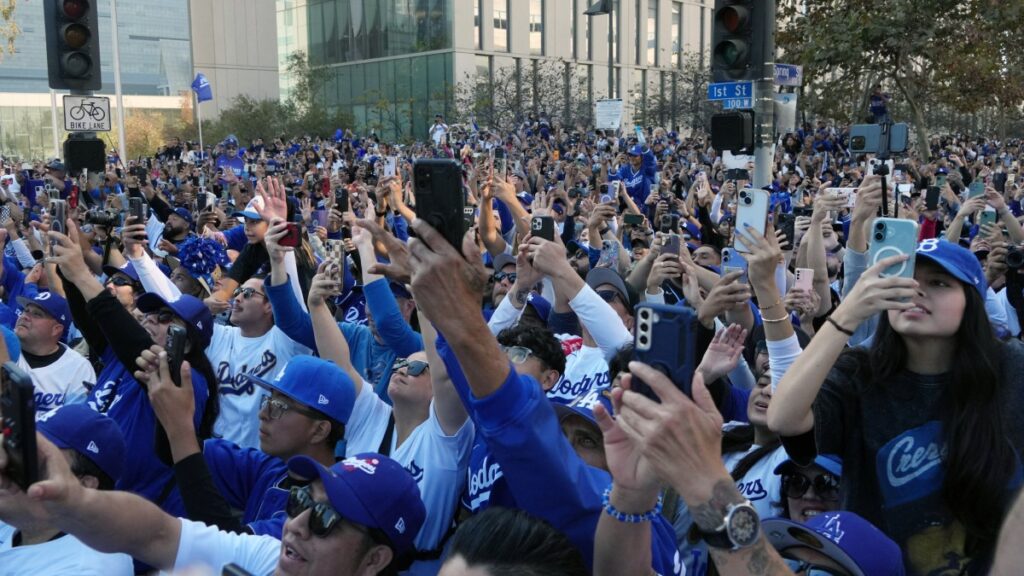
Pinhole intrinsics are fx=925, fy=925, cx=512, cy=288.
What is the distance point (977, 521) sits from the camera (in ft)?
9.09

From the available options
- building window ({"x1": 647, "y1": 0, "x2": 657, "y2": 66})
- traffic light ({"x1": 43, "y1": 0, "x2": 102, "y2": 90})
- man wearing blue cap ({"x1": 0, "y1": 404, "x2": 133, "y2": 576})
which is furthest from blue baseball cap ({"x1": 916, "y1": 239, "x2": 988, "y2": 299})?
building window ({"x1": 647, "y1": 0, "x2": 657, "y2": 66})

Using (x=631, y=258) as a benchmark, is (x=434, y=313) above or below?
above

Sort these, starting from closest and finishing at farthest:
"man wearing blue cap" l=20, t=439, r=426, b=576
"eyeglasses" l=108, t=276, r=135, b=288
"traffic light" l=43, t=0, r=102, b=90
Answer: "man wearing blue cap" l=20, t=439, r=426, b=576 < "eyeglasses" l=108, t=276, r=135, b=288 < "traffic light" l=43, t=0, r=102, b=90

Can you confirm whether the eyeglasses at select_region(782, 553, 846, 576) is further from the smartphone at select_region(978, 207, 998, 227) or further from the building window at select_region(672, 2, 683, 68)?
the building window at select_region(672, 2, 683, 68)

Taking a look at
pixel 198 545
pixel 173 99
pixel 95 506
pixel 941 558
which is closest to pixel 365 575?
pixel 198 545

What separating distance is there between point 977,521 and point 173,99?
61560mm

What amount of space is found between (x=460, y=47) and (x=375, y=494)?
52045 mm

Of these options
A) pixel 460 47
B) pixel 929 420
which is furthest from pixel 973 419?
pixel 460 47

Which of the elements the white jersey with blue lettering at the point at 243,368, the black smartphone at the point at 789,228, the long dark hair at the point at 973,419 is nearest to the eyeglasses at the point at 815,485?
the long dark hair at the point at 973,419

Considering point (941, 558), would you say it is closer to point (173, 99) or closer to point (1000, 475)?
point (1000, 475)

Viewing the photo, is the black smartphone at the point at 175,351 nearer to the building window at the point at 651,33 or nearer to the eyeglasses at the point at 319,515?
the eyeglasses at the point at 319,515

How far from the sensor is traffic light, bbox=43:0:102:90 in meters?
8.82

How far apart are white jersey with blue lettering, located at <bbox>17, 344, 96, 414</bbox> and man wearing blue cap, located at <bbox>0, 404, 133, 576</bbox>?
1948 mm

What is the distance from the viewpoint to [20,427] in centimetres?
215
